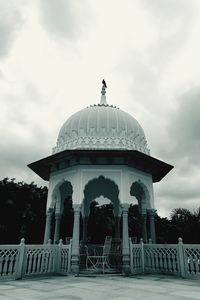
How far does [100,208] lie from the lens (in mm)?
31234

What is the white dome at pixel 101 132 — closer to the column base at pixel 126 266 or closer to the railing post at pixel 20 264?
the column base at pixel 126 266

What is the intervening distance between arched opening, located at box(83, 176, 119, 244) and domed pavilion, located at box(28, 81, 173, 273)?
105 centimetres

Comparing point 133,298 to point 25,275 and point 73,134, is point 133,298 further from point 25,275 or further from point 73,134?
point 73,134

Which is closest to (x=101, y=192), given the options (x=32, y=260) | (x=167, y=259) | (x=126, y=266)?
(x=126, y=266)

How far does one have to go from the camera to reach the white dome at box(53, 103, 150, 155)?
1262cm

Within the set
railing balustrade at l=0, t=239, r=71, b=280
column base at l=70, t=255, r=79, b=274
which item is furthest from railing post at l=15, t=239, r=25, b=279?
column base at l=70, t=255, r=79, b=274

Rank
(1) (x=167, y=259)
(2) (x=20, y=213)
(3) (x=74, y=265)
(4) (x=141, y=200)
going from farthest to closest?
1. (2) (x=20, y=213)
2. (4) (x=141, y=200)
3. (1) (x=167, y=259)
4. (3) (x=74, y=265)

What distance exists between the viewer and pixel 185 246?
34.3 feet

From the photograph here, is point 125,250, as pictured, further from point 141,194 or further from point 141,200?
point 141,194

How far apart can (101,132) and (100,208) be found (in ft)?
65.2

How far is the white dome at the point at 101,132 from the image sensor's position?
1262 centimetres

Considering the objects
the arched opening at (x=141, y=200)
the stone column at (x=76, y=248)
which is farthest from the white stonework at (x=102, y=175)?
the stone column at (x=76, y=248)

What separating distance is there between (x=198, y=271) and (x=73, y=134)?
8422mm

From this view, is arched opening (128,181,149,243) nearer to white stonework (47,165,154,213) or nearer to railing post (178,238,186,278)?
white stonework (47,165,154,213)
